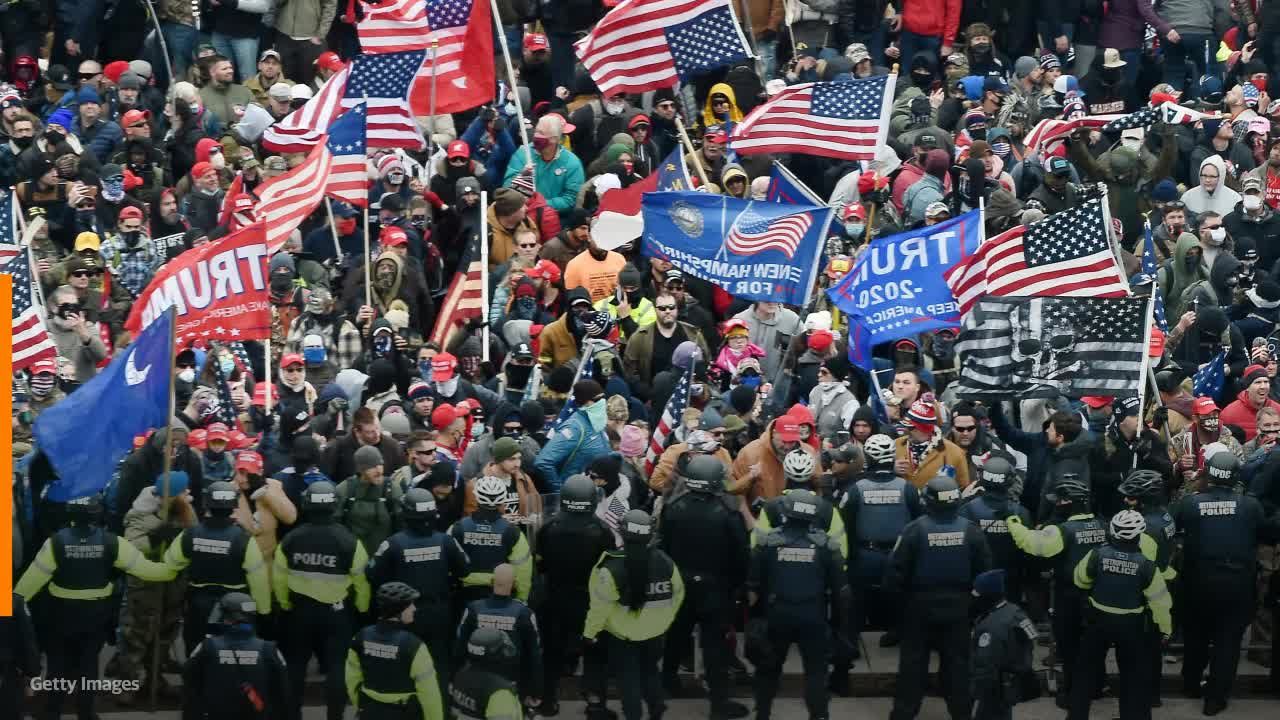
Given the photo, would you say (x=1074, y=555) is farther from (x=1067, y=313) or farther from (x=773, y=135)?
(x=773, y=135)

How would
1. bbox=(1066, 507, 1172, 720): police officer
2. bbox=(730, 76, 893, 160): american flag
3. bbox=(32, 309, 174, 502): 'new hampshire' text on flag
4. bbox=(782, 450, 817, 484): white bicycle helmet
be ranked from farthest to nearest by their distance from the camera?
bbox=(730, 76, 893, 160): american flag → bbox=(782, 450, 817, 484): white bicycle helmet → bbox=(1066, 507, 1172, 720): police officer → bbox=(32, 309, 174, 502): 'new hampshire' text on flag

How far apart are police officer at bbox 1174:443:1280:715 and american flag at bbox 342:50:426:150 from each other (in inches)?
349

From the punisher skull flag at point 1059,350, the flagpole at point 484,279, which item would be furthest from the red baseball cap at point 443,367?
the punisher skull flag at point 1059,350

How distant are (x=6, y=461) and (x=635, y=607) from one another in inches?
186

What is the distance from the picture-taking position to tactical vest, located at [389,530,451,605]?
20156 millimetres

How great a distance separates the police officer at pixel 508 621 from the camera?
63.5 feet

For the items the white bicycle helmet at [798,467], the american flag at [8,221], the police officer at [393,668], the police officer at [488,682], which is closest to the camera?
the police officer at [488,682]

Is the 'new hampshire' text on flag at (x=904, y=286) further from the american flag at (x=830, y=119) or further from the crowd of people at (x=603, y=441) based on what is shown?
the american flag at (x=830, y=119)

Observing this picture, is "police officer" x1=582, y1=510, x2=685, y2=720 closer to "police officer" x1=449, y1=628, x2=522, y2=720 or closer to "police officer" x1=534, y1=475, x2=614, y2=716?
"police officer" x1=534, y1=475, x2=614, y2=716

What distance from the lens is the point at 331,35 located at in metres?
31.8

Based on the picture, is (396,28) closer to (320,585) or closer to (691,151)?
(691,151)

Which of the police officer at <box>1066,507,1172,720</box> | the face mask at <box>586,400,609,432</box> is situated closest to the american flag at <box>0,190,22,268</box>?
the face mask at <box>586,400,609,432</box>

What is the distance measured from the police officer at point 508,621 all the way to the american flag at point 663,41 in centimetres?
891

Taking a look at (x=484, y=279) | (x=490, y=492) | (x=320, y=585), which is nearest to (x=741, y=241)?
(x=484, y=279)
